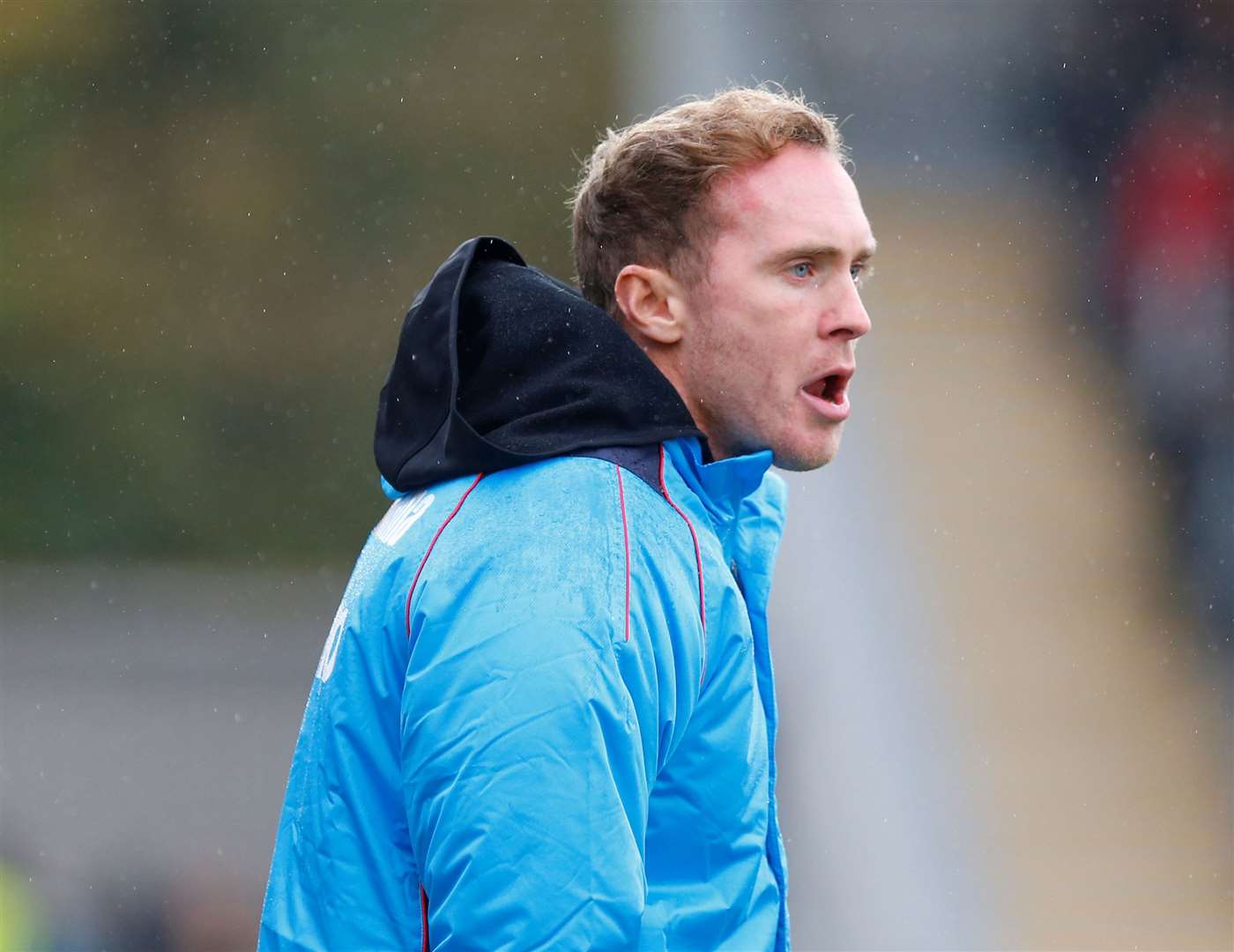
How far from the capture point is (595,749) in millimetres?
1251

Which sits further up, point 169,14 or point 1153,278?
point 169,14

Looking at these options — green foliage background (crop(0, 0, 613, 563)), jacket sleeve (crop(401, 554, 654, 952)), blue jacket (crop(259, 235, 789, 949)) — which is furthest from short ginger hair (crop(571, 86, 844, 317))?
green foliage background (crop(0, 0, 613, 563))

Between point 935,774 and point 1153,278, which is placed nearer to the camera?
point 935,774

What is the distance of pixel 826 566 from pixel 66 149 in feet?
30.0

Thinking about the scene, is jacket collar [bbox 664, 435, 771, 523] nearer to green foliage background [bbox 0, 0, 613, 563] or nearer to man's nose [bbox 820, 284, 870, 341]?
man's nose [bbox 820, 284, 870, 341]

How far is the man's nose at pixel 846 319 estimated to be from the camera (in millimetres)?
1678

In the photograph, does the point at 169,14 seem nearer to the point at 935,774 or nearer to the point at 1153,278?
the point at 1153,278

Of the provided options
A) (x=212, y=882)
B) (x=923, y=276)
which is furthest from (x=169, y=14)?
(x=212, y=882)

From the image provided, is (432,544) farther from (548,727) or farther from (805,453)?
(805,453)

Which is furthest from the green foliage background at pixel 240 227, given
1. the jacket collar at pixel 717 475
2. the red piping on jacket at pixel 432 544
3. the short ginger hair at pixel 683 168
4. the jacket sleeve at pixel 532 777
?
the jacket sleeve at pixel 532 777

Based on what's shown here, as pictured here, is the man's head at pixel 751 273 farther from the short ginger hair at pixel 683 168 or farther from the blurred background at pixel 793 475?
the blurred background at pixel 793 475

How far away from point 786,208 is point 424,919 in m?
0.81

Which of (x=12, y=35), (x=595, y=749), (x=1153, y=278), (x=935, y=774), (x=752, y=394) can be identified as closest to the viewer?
→ (x=595, y=749)

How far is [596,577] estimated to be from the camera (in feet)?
4.32
